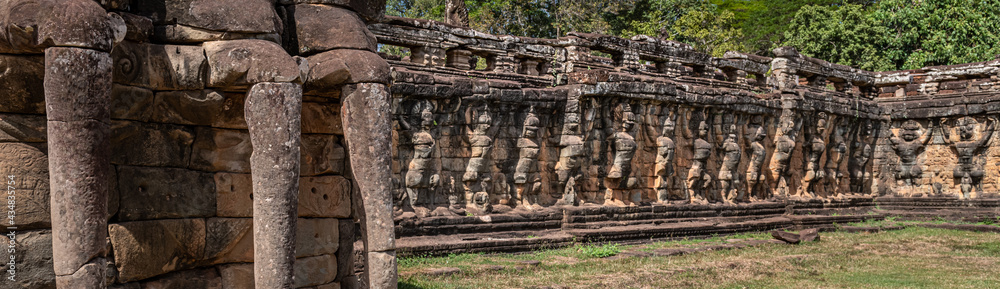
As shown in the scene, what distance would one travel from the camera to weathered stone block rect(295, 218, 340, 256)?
5.58 m

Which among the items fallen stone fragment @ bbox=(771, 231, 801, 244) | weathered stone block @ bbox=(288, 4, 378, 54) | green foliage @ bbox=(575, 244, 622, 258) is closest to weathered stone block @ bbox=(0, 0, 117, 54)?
weathered stone block @ bbox=(288, 4, 378, 54)

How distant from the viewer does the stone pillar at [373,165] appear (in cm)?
510

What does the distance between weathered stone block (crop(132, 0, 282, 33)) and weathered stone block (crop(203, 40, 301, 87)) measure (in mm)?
126

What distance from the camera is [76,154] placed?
13.2 ft

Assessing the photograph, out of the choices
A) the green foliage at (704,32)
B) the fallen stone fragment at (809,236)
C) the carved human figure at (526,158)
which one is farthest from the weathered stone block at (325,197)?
the green foliage at (704,32)

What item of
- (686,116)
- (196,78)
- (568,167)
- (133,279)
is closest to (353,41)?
(196,78)

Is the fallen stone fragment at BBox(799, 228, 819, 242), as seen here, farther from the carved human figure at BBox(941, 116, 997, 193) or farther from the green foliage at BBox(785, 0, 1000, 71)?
the green foliage at BBox(785, 0, 1000, 71)

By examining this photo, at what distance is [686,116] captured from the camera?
1731cm

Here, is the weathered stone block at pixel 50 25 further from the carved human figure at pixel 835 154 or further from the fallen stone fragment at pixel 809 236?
the carved human figure at pixel 835 154

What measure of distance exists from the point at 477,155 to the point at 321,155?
795 centimetres

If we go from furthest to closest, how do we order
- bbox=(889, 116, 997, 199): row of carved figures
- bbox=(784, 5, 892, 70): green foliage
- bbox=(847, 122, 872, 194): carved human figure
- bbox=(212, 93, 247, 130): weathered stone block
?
bbox=(784, 5, 892, 70): green foliage
bbox=(847, 122, 872, 194): carved human figure
bbox=(889, 116, 997, 199): row of carved figures
bbox=(212, 93, 247, 130): weathered stone block

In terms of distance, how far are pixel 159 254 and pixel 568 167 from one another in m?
10.7

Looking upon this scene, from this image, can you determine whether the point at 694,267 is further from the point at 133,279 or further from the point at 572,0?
the point at 572,0

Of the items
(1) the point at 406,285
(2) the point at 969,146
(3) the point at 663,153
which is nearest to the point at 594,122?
(3) the point at 663,153
